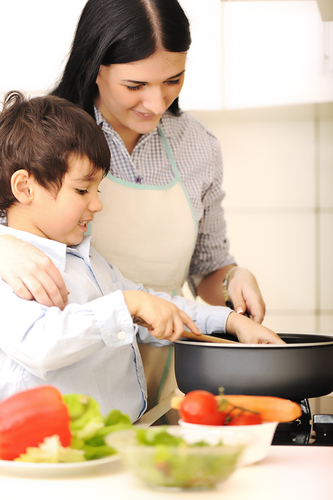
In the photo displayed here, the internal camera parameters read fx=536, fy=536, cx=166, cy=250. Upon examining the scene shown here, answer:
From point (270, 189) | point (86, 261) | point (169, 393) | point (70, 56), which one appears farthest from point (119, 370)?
point (270, 189)

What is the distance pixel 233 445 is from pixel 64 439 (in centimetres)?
18

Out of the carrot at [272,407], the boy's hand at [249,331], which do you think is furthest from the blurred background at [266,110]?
the carrot at [272,407]

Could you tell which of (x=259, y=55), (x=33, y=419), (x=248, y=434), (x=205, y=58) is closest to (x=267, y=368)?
(x=248, y=434)

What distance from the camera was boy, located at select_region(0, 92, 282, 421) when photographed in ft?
2.57

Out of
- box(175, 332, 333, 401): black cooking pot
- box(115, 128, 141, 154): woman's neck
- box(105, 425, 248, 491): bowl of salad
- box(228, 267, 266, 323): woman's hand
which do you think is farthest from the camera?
box(115, 128, 141, 154): woman's neck

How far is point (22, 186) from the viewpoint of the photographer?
3.08 feet

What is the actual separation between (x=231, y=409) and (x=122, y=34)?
0.76m

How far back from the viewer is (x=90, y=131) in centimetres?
98

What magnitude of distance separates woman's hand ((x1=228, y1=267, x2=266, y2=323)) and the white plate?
0.63m

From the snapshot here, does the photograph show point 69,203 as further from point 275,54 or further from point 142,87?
point 275,54

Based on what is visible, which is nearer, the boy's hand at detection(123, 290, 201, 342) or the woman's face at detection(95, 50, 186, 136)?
the boy's hand at detection(123, 290, 201, 342)

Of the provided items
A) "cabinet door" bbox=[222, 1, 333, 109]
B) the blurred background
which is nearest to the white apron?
the blurred background

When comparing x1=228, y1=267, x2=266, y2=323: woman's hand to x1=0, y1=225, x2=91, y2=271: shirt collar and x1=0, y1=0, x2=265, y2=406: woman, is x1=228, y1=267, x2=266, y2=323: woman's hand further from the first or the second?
x1=0, y1=225, x2=91, y2=271: shirt collar

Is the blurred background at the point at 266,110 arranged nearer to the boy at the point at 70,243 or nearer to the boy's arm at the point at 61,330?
the boy at the point at 70,243
